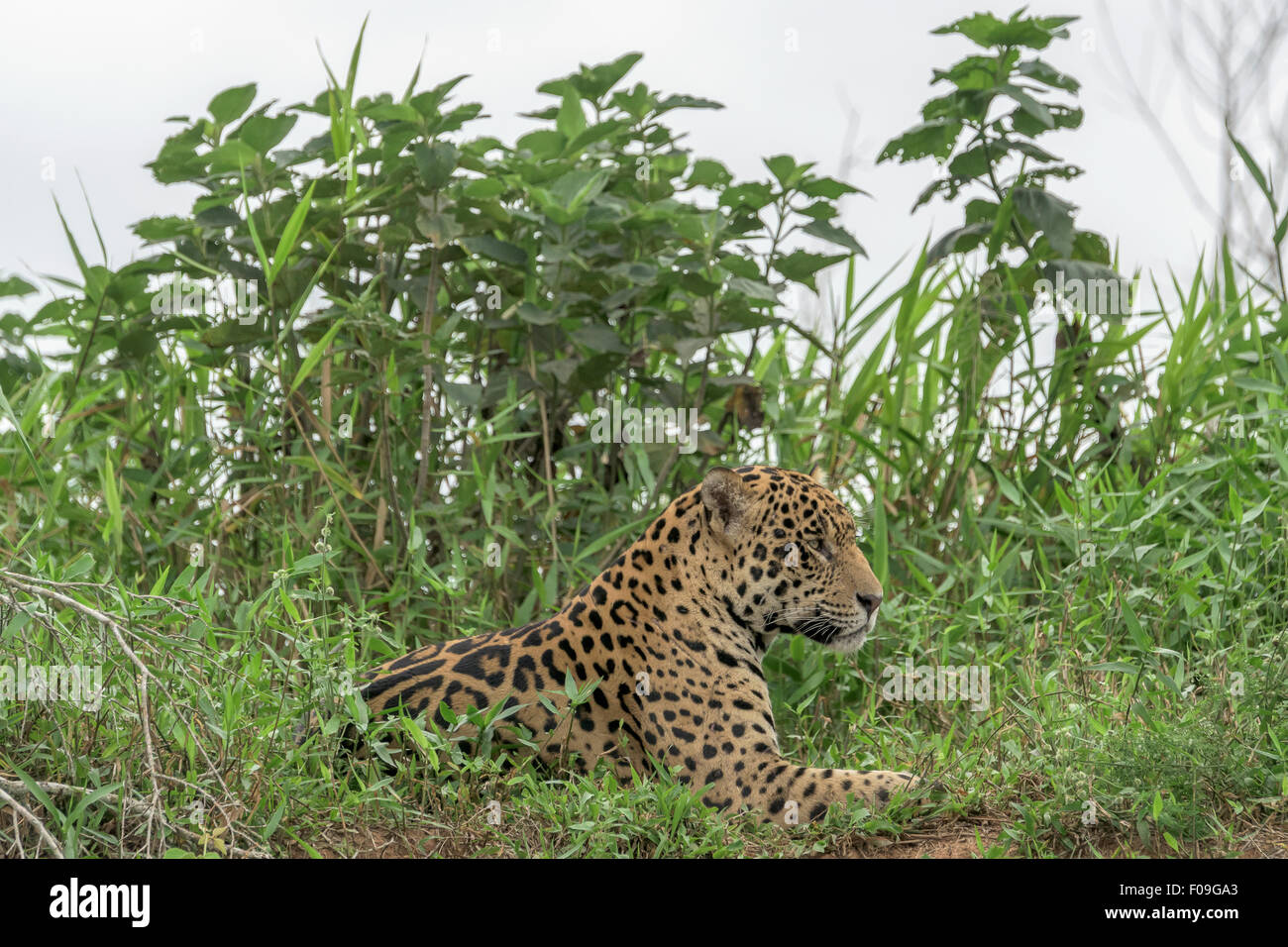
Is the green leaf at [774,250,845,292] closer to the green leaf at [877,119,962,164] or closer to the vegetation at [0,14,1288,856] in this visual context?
the vegetation at [0,14,1288,856]

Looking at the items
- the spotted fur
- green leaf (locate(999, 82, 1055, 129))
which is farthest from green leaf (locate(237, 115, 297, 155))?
green leaf (locate(999, 82, 1055, 129))

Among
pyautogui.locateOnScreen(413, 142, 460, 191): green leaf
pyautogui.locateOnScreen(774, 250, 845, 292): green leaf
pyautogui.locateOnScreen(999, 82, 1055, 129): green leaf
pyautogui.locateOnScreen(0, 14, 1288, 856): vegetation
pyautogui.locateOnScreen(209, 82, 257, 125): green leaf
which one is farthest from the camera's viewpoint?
pyautogui.locateOnScreen(999, 82, 1055, 129): green leaf

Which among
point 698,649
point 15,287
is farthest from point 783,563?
point 15,287

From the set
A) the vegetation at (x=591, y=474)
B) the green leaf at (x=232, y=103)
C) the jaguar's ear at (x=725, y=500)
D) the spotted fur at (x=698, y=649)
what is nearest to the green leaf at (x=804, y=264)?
the vegetation at (x=591, y=474)

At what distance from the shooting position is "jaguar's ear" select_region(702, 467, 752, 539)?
501cm

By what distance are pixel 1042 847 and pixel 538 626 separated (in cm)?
192

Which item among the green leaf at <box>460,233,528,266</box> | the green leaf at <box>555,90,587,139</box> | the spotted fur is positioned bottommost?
the spotted fur

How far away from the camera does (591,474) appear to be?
276 inches

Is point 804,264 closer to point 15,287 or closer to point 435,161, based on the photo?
point 435,161

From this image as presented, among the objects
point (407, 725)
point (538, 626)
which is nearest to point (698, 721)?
point (538, 626)

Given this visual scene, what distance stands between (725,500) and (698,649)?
0.56 metres

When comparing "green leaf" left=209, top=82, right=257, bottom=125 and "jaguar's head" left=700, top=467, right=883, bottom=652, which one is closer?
"jaguar's head" left=700, top=467, right=883, bottom=652

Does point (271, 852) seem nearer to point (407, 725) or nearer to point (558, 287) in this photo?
point (407, 725)

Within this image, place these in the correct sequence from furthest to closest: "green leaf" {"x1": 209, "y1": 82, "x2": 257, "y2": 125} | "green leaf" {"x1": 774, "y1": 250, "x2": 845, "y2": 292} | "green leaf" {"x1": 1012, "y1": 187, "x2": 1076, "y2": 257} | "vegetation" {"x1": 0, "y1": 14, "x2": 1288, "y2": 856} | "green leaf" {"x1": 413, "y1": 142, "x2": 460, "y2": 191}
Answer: "green leaf" {"x1": 1012, "y1": 187, "x2": 1076, "y2": 257} → "green leaf" {"x1": 774, "y1": 250, "x2": 845, "y2": 292} → "green leaf" {"x1": 209, "y1": 82, "x2": 257, "y2": 125} → "green leaf" {"x1": 413, "y1": 142, "x2": 460, "y2": 191} → "vegetation" {"x1": 0, "y1": 14, "x2": 1288, "y2": 856}
